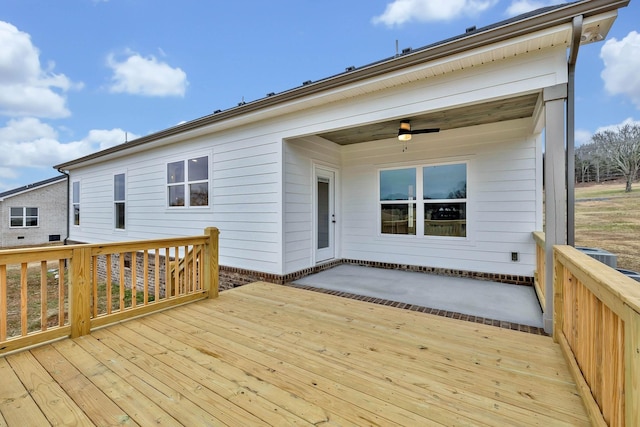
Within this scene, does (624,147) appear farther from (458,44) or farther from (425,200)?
(458,44)

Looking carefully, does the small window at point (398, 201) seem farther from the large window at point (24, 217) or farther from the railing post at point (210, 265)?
the large window at point (24, 217)

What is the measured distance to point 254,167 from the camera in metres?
5.10

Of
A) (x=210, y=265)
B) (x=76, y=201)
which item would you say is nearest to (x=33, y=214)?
(x=76, y=201)

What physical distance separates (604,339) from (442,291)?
9.18 feet

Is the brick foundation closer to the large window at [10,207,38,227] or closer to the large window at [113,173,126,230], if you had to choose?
the large window at [113,173,126,230]

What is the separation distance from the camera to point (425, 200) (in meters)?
5.31

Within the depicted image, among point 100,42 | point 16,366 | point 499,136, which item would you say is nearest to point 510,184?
point 499,136

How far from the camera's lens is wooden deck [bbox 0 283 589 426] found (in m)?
1.58

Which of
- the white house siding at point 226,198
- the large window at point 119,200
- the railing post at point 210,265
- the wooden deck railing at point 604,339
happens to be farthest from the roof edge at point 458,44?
the large window at point 119,200

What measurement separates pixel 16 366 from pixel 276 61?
38.8 feet

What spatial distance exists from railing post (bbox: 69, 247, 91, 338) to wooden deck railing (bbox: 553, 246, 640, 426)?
375 centimetres

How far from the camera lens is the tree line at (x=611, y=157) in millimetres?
4172

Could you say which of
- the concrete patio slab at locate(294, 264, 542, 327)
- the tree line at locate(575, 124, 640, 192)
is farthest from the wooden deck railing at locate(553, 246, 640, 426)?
the tree line at locate(575, 124, 640, 192)

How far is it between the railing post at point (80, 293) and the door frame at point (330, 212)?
11.4 ft
